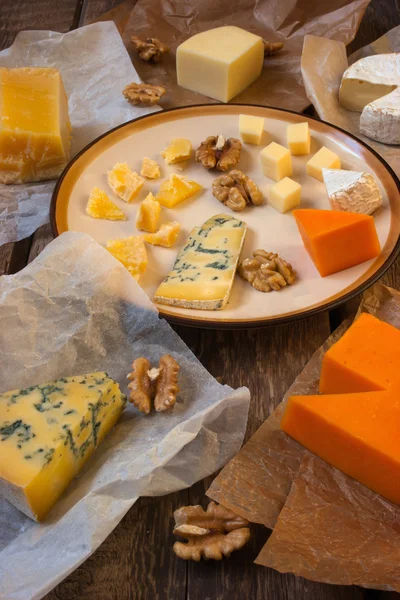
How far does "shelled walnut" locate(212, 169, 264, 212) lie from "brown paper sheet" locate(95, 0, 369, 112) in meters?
0.62

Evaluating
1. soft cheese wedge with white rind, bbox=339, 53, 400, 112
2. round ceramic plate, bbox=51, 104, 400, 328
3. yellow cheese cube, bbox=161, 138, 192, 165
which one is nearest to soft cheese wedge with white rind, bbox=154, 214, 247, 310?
round ceramic plate, bbox=51, 104, 400, 328

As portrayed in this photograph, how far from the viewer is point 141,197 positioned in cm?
151

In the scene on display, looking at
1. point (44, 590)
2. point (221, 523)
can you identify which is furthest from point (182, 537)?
point (44, 590)

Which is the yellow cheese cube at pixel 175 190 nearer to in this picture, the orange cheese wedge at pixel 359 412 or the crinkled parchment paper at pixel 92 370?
the crinkled parchment paper at pixel 92 370

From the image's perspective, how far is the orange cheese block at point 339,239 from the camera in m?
1.27

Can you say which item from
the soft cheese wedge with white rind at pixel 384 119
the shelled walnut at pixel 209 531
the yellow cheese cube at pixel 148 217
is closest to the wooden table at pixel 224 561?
the shelled walnut at pixel 209 531

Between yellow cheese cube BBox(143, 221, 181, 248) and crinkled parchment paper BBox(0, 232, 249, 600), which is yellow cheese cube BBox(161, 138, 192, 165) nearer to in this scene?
yellow cheese cube BBox(143, 221, 181, 248)

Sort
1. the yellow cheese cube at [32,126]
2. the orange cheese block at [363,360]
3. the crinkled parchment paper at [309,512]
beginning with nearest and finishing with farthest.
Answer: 1. the crinkled parchment paper at [309,512]
2. the orange cheese block at [363,360]
3. the yellow cheese cube at [32,126]

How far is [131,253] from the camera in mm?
1320

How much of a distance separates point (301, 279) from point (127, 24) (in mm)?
1292

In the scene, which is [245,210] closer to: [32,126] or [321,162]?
[321,162]

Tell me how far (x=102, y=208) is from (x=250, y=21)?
→ 1.09m

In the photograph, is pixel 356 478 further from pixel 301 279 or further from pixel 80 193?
pixel 80 193

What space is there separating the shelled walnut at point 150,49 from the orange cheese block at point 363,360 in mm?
1256
